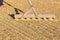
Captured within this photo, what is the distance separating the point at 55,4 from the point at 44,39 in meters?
4.62

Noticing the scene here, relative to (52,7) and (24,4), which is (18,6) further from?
(52,7)

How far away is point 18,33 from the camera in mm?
7293

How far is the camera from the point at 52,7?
1030cm

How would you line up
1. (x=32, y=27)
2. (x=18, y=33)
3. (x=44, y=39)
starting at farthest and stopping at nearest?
(x=32, y=27), (x=18, y=33), (x=44, y=39)

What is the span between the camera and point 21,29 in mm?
7648

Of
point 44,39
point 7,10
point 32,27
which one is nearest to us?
point 44,39

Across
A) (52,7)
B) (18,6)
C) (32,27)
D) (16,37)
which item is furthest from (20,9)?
(16,37)

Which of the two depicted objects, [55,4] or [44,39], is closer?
[44,39]

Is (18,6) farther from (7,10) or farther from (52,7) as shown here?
(52,7)

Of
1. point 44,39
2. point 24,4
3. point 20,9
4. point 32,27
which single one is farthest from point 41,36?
point 24,4

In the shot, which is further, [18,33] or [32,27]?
[32,27]

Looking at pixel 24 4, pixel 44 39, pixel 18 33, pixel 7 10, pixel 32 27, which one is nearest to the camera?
pixel 44 39

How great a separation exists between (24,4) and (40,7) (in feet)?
4.26

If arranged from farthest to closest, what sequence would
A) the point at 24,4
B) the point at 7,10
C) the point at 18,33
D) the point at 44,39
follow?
the point at 24,4
the point at 7,10
the point at 18,33
the point at 44,39
